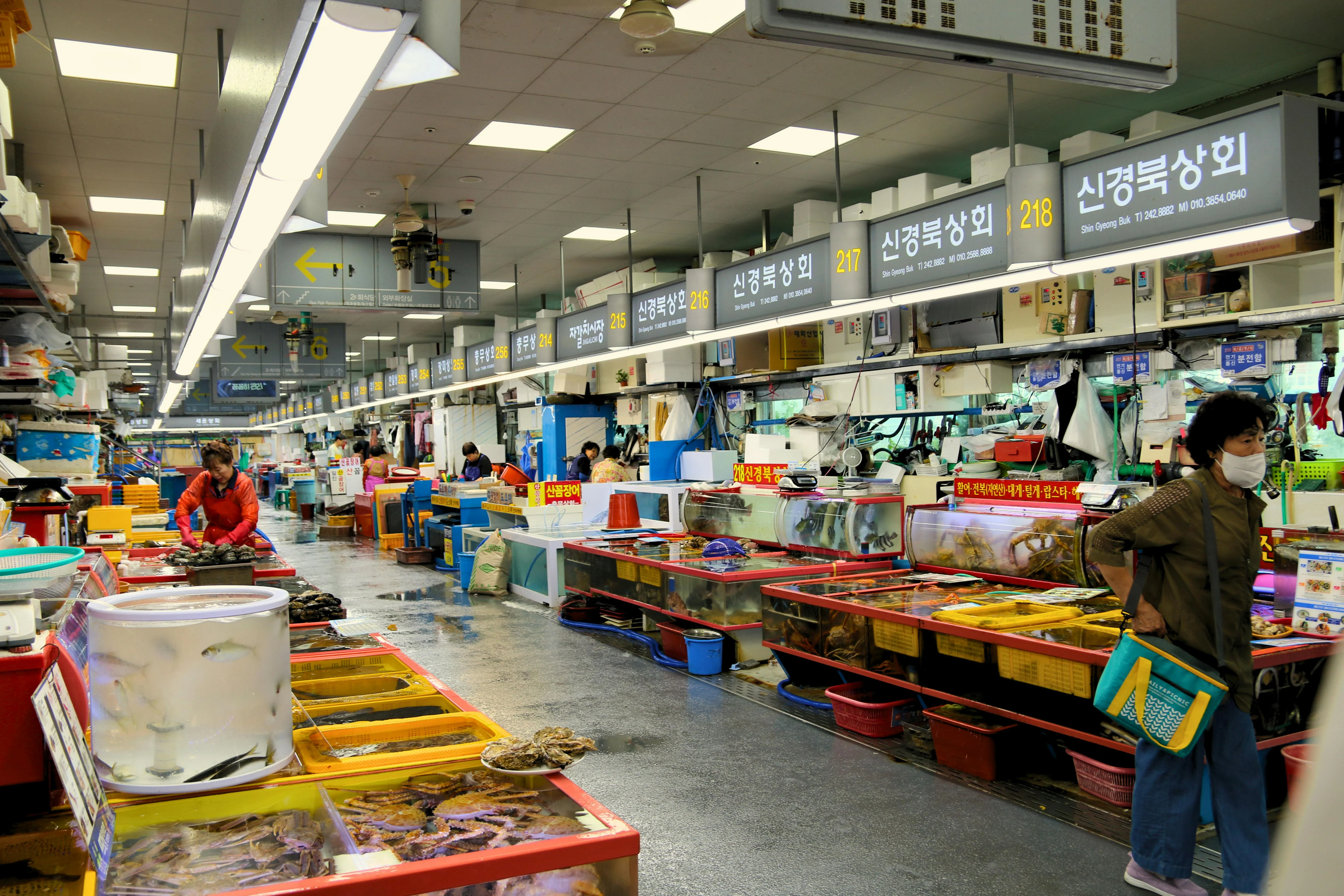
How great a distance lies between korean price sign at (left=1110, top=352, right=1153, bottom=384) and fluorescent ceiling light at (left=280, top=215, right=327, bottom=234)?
566 centimetres

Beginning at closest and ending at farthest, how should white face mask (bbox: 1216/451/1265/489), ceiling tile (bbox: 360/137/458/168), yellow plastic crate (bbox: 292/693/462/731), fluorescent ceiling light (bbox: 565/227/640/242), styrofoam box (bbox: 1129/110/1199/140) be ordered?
yellow plastic crate (bbox: 292/693/462/731) < white face mask (bbox: 1216/451/1265/489) < styrofoam box (bbox: 1129/110/1199/140) < ceiling tile (bbox: 360/137/458/168) < fluorescent ceiling light (bbox: 565/227/640/242)

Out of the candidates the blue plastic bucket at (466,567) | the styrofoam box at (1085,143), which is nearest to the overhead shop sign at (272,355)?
the blue plastic bucket at (466,567)

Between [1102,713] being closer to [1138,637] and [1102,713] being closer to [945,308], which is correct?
[1138,637]

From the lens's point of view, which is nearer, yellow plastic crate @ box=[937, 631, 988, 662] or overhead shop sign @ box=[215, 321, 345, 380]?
yellow plastic crate @ box=[937, 631, 988, 662]

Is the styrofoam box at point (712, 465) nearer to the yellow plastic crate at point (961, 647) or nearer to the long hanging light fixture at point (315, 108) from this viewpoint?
the yellow plastic crate at point (961, 647)

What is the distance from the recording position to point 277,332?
14289 mm

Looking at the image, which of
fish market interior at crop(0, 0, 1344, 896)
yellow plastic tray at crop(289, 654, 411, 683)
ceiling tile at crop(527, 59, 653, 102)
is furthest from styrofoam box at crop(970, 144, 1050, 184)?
yellow plastic tray at crop(289, 654, 411, 683)

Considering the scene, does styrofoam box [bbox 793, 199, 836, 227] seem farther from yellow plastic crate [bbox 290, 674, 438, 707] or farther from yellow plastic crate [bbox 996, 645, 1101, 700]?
yellow plastic crate [bbox 290, 674, 438, 707]

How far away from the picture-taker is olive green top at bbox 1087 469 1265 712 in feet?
10.9

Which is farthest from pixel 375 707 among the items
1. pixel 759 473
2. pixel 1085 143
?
pixel 1085 143

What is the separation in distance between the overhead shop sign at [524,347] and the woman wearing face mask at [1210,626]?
721 centimetres

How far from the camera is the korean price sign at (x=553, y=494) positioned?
10.4 meters

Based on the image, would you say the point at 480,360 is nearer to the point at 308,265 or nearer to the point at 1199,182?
the point at 308,265

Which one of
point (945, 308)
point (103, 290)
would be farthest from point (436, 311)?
point (103, 290)
